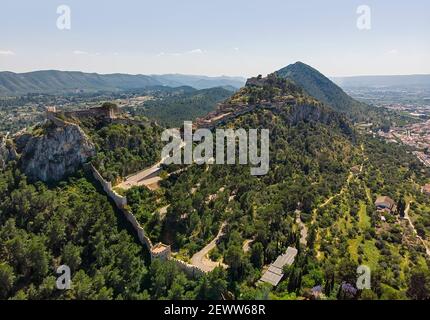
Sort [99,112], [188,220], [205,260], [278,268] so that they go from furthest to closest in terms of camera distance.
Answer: [99,112] → [188,220] → [205,260] → [278,268]

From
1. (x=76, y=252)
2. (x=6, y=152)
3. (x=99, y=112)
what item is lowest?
(x=76, y=252)

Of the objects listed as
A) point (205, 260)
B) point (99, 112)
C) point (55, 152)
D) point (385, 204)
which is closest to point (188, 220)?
point (205, 260)

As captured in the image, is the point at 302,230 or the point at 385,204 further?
the point at 385,204

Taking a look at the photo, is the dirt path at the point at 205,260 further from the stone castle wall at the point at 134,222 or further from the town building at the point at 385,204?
the town building at the point at 385,204

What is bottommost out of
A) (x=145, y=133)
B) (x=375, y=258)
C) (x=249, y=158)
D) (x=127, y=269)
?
(x=375, y=258)

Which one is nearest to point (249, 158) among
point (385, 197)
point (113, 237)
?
point (385, 197)

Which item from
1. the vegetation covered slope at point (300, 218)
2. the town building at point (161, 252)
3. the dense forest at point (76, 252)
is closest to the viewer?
the dense forest at point (76, 252)

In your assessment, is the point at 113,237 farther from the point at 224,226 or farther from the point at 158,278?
the point at 224,226

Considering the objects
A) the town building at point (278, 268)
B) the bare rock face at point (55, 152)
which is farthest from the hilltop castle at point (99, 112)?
the town building at point (278, 268)

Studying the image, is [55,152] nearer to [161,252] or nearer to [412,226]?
[161,252]
